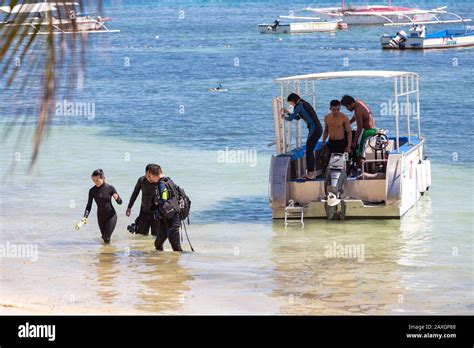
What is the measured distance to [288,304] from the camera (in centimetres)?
1159

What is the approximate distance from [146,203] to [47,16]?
1078 centimetres

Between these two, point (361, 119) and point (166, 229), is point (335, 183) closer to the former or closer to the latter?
point (361, 119)

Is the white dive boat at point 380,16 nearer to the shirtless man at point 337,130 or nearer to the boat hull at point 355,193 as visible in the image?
the shirtless man at point 337,130

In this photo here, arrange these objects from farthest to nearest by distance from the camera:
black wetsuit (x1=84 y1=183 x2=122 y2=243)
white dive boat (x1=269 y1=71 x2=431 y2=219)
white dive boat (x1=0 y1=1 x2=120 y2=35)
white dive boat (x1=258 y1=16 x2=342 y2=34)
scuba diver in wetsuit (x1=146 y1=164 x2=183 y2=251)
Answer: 1. white dive boat (x1=258 y1=16 x2=342 y2=34)
2. white dive boat (x1=269 y1=71 x2=431 y2=219)
3. black wetsuit (x1=84 y1=183 x2=122 y2=243)
4. scuba diver in wetsuit (x1=146 y1=164 x2=183 y2=251)
5. white dive boat (x1=0 y1=1 x2=120 y2=35)

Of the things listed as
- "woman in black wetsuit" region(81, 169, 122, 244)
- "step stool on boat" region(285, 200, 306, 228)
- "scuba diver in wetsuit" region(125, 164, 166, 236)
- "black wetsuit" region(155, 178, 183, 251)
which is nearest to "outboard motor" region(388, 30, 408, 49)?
"step stool on boat" region(285, 200, 306, 228)

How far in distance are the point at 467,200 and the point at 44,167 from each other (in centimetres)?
1065

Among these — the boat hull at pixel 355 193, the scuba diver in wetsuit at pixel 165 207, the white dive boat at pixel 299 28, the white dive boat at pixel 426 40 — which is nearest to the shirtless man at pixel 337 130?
the boat hull at pixel 355 193

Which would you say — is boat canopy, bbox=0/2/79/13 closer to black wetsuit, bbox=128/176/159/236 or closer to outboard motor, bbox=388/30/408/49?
black wetsuit, bbox=128/176/159/236

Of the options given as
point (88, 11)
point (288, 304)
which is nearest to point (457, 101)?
point (288, 304)

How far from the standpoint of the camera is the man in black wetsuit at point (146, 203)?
44.7ft

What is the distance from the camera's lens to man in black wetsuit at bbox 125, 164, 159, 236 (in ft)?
44.7

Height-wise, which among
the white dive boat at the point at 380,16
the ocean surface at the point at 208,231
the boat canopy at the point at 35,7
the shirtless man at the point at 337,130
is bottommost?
the ocean surface at the point at 208,231

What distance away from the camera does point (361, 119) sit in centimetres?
1627

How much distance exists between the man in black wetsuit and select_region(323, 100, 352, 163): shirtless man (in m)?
3.42
